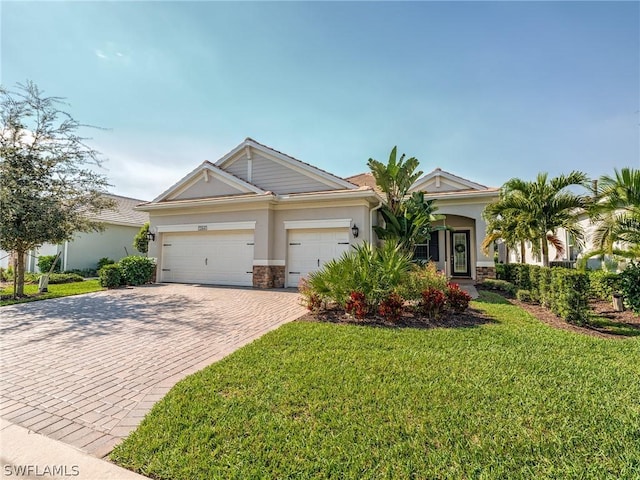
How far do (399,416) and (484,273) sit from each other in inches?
521

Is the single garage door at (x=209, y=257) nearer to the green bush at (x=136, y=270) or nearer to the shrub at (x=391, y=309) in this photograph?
the green bush at (x=136, y=270)

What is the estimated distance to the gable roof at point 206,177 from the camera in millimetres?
14253

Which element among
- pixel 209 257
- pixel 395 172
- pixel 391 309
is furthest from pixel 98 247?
pixel 391 309

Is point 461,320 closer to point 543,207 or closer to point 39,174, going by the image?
point 543,207

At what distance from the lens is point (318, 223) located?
1309 cm

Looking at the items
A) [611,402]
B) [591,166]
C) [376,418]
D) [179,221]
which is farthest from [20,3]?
[591,166]

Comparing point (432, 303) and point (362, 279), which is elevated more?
point (362, 279)

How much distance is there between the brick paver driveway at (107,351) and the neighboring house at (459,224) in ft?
30.5

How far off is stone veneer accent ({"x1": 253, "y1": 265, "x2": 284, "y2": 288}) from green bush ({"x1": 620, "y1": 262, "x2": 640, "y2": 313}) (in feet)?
35.9

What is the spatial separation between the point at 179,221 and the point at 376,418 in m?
14.4

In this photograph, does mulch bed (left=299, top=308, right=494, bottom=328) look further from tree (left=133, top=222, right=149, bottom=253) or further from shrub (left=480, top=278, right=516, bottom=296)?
tree (left=133, top=222, right=149, bottom=253)

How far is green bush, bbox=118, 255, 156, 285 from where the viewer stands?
13.9 meters

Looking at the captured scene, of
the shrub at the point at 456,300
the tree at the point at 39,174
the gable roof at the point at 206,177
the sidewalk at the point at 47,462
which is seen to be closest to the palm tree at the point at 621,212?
the shrub at the point at 456,300

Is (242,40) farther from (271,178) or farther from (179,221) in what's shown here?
(179,221)
